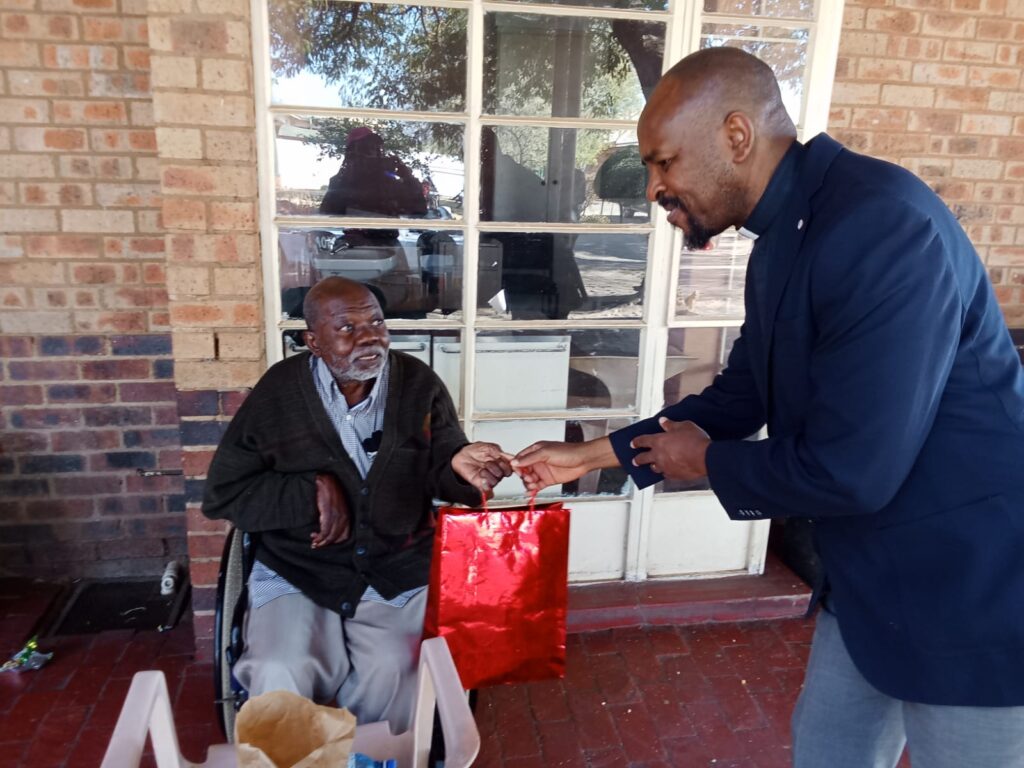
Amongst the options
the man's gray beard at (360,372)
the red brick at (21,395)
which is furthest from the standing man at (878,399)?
the red brick at (21,395)

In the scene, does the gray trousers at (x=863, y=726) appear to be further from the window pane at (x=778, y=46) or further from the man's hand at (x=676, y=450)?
the window pane at (x=778, y=46)

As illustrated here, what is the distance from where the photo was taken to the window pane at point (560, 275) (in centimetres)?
304

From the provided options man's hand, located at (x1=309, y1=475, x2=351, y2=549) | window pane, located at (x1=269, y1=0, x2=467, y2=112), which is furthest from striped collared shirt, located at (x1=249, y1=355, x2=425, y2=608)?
window pane, located at (x1=269, y1=0, x2=467, y2=112)

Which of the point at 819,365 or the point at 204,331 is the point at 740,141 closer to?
the point at 819,365

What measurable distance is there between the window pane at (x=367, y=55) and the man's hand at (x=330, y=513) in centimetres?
137

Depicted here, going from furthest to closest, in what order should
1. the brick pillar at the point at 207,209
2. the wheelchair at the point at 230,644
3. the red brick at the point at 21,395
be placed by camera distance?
1. the red brick at the point at 21,395
2. the brick pillar at the point at 207,209
3. the wheelchair at the point at 230,644

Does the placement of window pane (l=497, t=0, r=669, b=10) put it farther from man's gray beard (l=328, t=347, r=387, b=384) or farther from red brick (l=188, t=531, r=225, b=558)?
red brick (l=188, t=531, r=225, b=558)

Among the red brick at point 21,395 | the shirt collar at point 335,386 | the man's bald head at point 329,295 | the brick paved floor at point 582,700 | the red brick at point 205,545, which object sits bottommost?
the brick paved floor at point 582,700

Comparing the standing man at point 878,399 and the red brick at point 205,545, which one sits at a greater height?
the standing man at point 878,399

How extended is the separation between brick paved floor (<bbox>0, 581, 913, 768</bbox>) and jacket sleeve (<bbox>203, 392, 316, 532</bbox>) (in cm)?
96

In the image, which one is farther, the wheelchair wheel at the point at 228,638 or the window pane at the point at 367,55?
the window pane at the point at 367,55

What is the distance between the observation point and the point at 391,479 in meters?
2.34

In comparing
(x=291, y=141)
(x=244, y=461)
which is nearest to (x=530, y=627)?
(x=244, y=461)

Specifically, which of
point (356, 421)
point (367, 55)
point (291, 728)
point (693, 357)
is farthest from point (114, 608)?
point (693, 357)
